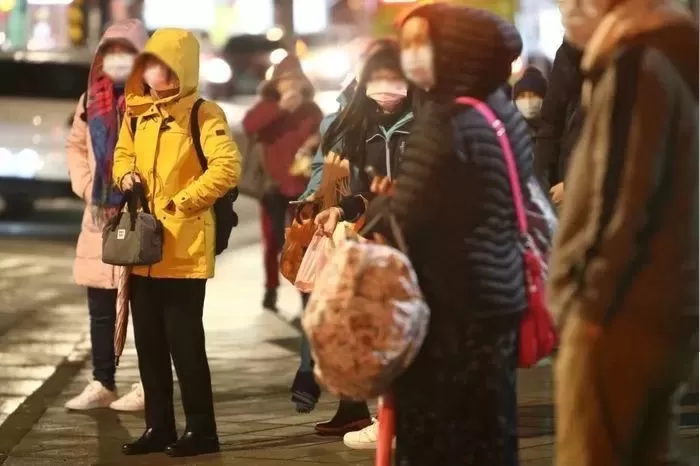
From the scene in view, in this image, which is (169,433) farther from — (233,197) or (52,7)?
(52,7)

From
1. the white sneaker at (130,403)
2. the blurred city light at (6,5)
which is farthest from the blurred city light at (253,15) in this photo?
the white sneaker at (130,403)

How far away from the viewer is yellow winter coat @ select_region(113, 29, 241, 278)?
646 cm

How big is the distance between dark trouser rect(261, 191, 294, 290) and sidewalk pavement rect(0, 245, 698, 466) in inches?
33.6

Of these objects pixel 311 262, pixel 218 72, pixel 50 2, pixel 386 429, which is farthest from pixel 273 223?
pixel 50 2

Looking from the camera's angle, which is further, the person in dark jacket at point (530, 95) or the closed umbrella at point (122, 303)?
the person in dark jacket at point (530, 95)

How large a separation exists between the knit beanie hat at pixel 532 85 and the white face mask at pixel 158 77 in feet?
8.77

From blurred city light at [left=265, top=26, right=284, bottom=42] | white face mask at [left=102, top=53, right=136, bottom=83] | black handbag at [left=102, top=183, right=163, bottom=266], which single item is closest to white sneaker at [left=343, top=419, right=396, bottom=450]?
black handbag at [left=102, top=183, right=163, bottom=266]

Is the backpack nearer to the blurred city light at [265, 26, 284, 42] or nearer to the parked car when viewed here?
the parked car

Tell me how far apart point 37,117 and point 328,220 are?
11.3m

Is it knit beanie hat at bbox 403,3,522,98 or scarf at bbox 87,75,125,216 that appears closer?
knit beanie hat at bbox 403,3,522,98

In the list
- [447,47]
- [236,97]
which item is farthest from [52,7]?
[447,47]

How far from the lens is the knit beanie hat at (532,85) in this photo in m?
8.60

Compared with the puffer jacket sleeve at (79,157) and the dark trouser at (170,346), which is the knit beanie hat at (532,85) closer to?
the puffer jacket sleeve at (79,157)

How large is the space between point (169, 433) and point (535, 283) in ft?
8.62
